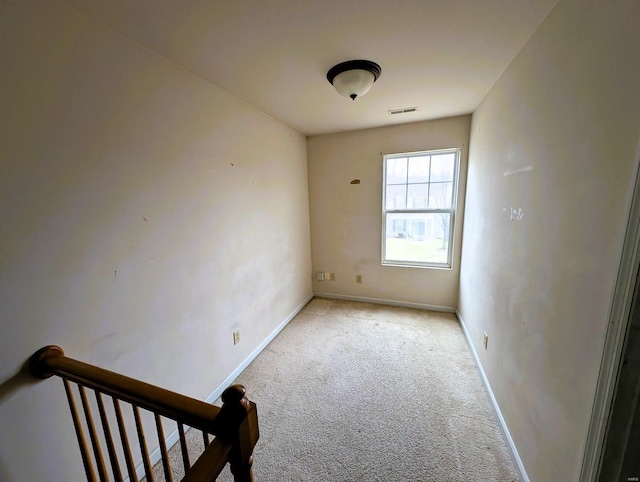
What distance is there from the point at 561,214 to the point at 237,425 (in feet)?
4.75

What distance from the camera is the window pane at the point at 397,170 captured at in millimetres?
3113

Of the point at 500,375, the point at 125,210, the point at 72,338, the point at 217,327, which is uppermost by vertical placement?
the point at 125,210

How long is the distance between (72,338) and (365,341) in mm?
2272

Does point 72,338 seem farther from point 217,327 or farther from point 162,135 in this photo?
point 162,135

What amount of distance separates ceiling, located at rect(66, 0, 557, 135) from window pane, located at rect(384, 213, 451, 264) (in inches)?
56.9

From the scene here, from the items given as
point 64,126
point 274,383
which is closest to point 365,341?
point 274,383

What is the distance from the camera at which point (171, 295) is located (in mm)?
1561

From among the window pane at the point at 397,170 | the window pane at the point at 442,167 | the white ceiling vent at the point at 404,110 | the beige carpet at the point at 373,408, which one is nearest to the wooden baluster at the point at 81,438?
the beige carpet at the point at 373,408

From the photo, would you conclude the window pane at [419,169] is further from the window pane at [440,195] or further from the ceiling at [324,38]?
the ceiling at [324,38]

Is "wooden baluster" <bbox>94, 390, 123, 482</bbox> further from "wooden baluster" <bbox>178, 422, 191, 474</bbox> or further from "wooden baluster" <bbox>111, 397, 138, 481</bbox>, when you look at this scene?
"wooden baluster" <bbox>178, 422, 191, 474</bbox>

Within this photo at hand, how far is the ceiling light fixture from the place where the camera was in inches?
62.0

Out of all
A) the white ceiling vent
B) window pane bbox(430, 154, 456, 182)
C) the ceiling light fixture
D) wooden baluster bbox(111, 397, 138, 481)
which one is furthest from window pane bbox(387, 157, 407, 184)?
wooden baluster bbox(111, 397, 138, 481)

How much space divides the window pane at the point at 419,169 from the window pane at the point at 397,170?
71 mm

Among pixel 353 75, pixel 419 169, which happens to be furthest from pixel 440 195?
pixel 353 75
